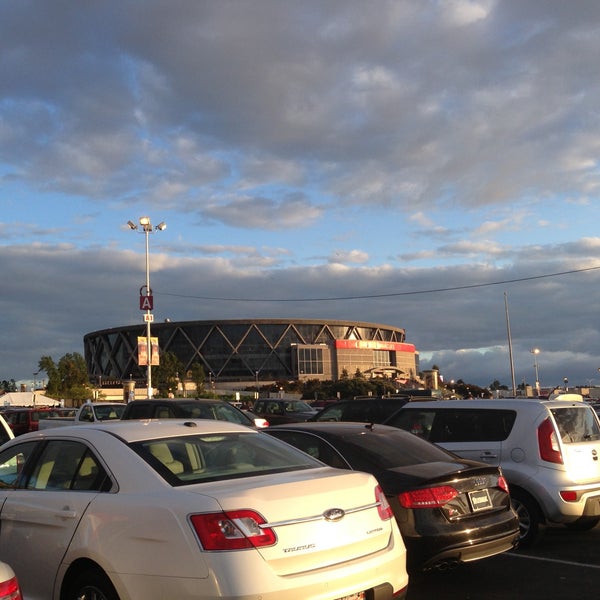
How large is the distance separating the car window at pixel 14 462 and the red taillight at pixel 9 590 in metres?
2.23

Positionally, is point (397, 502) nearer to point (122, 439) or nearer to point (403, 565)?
point (403, 565)

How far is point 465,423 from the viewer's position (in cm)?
924

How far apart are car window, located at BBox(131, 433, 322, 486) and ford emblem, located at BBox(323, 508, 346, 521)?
636 millimetres

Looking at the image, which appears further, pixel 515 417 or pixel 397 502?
pixel 515 417

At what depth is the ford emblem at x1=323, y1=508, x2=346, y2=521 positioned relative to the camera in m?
4.57

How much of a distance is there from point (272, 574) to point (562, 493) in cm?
509

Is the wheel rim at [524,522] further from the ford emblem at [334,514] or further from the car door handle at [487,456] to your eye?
the ford emblem at [334,514]

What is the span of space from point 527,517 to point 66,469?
17.7ft

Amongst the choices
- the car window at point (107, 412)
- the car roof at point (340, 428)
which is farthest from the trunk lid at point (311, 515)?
the car window at point (107, 412)

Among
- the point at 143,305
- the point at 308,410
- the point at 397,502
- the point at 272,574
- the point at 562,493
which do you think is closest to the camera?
the point at 272,574

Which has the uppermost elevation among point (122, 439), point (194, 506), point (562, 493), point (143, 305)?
point (143, 305)

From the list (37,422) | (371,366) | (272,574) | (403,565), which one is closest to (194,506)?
(272,574)

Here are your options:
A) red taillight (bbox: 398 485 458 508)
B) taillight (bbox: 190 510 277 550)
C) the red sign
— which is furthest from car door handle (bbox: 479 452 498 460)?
the red sign

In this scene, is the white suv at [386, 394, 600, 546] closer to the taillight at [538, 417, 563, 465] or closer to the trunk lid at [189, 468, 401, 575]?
the taillight at [538, 417, 563, 465]
